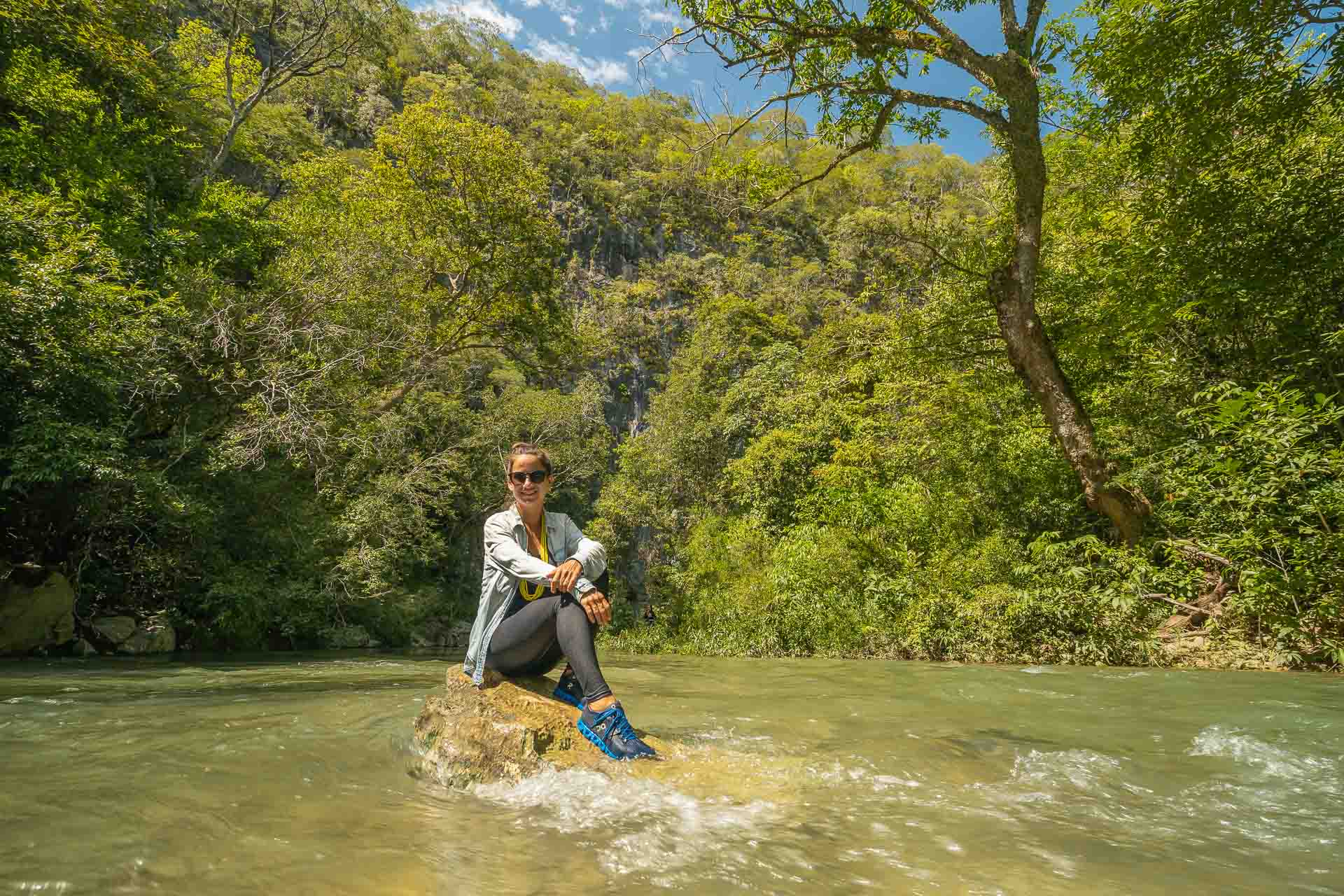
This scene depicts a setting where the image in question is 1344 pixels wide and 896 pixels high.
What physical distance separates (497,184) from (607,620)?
16456 millimetres

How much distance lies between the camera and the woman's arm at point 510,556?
3406 millimetres

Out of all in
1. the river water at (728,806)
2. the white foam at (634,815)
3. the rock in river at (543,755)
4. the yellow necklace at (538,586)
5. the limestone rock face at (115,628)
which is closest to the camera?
the river water at (728,806)

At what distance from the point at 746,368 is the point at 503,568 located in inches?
842

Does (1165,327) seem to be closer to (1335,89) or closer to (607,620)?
(1335,89)

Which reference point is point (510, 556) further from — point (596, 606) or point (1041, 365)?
point (1041, 365)

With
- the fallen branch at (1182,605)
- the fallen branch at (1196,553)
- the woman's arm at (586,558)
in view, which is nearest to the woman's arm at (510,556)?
the woman's arm at (586,558)

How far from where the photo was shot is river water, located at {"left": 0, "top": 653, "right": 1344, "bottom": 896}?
193 centimetres

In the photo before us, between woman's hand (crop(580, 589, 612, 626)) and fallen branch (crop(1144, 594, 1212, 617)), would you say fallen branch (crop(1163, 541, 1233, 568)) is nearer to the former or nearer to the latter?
fallen branch (crop(1144, 594, 1212, 617))

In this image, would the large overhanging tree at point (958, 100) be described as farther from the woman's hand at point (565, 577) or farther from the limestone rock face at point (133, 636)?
the limestone rock face at point (133, 636)

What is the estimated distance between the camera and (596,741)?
322 cm

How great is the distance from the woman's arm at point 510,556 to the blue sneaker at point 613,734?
2.27ft

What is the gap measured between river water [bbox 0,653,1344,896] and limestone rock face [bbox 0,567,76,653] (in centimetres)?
585

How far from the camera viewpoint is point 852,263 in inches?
1282

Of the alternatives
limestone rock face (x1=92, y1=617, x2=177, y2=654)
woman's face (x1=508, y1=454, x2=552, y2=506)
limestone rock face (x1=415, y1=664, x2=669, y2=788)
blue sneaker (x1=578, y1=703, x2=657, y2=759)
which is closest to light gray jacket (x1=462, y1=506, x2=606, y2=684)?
woman's face (x1=508, y1=454, x2=552, y2=506)
